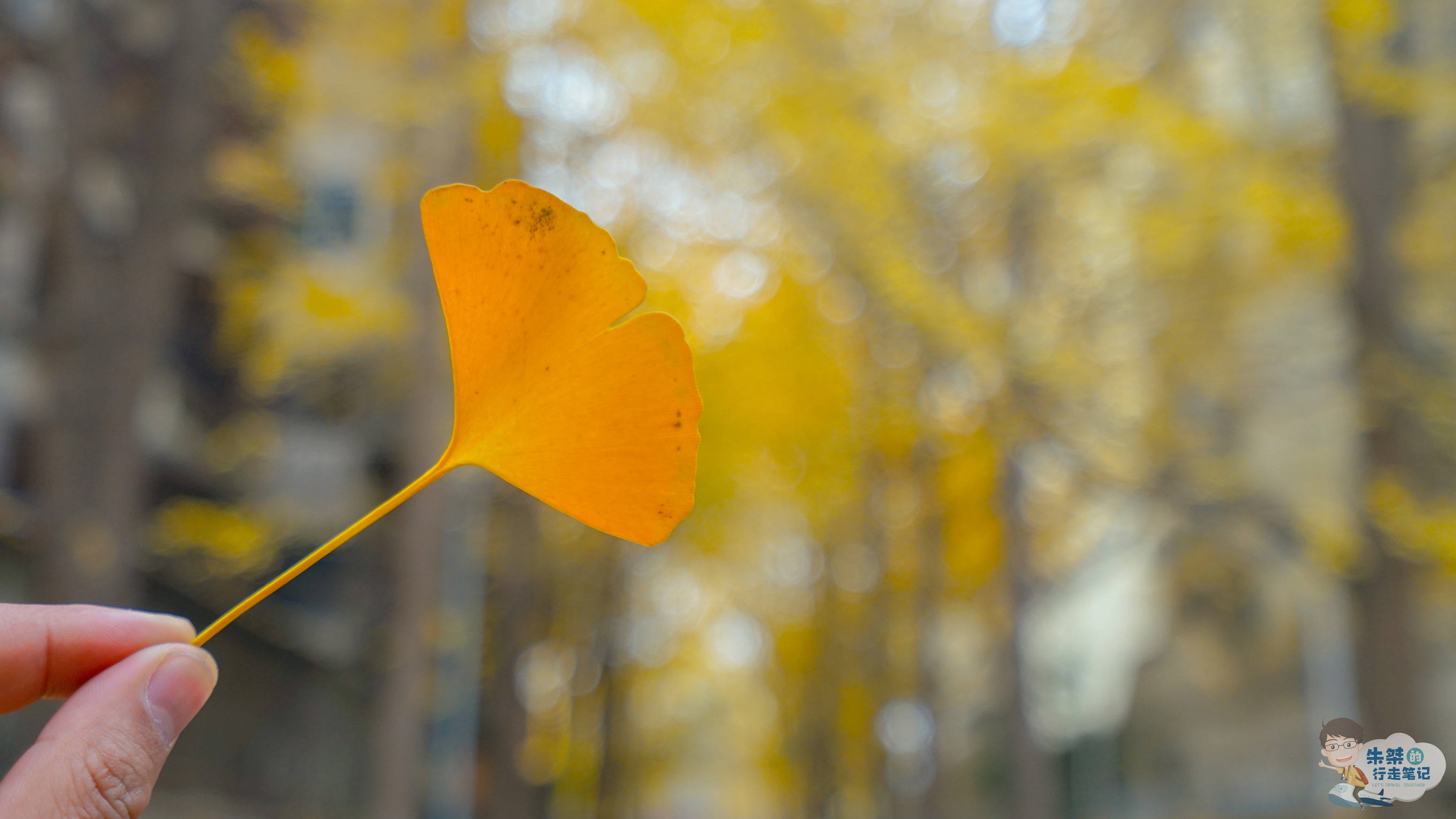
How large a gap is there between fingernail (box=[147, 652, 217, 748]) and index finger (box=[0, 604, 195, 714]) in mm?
68

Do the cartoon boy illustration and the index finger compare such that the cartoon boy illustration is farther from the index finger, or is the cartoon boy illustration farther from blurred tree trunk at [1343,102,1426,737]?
blurred tree trunk at [1343,102,1426,737]

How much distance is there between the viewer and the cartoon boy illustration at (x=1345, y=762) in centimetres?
181

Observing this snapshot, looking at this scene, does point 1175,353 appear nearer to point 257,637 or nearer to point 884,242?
point 884,242

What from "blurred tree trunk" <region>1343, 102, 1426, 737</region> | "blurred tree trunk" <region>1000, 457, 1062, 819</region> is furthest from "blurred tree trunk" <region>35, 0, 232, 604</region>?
"blurred tree trunk" <region>1343, 102, 1426, 737</region>

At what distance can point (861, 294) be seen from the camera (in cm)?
620

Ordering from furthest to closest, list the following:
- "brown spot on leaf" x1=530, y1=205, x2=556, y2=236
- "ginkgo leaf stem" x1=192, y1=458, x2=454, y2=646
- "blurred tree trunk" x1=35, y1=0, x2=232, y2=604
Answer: "blurred tree trunk" x1=35, y1=0, x2=232, y2=604 → "brown spot on leaf" x1=530, y1=205, x2=556, y2=236 → "ginkgo leaf stem" x1=192, y1=458, x2=454, y2=646

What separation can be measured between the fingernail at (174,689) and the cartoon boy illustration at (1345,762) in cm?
187

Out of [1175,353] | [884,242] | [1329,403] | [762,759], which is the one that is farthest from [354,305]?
[762,759]

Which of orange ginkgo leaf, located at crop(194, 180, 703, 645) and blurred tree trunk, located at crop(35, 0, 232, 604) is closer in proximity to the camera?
orange ginkgo leaf, located at crop(194, 180, 703, 645)

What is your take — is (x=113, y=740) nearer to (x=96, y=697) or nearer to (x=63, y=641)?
(x=96, y=697)

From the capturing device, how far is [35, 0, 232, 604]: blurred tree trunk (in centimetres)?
385

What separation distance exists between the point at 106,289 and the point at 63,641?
3967mm

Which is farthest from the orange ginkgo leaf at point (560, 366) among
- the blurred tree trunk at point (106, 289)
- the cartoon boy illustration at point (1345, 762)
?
the blurred tree trunk at point (106, 289)

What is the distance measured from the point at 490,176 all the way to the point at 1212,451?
421 centimetres
